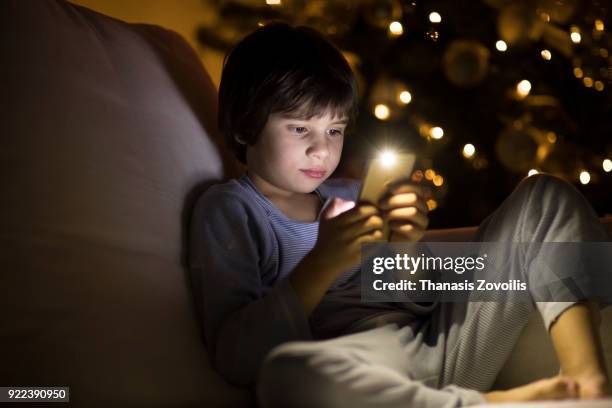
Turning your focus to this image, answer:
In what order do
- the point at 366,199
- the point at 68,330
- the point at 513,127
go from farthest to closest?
the point at 513,127
the point at 366,199
the point at 68,330

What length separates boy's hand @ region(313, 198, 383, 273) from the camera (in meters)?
0.61

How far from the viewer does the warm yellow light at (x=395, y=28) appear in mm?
1163

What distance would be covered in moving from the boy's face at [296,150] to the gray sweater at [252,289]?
0.03m

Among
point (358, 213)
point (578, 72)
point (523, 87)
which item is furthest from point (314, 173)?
point (578, 72)

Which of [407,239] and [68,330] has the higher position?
[407,239]

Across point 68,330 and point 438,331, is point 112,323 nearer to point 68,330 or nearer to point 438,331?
point 68,330

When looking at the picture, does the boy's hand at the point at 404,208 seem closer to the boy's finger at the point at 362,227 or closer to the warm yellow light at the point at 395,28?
the boy's finger at the point at 362,227

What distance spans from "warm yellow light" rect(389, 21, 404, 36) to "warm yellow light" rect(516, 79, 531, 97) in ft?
0.85

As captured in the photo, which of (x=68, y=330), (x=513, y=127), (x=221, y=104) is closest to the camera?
(x=68, y=330)

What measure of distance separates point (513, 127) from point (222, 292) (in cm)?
83

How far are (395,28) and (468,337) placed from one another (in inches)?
28.6

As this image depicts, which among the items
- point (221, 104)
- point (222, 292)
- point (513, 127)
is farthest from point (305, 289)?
point (513, 127)

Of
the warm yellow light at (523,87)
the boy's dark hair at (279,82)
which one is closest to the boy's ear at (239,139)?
the boy's dark hair at (279,82)

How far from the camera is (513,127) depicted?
1.22 metres
